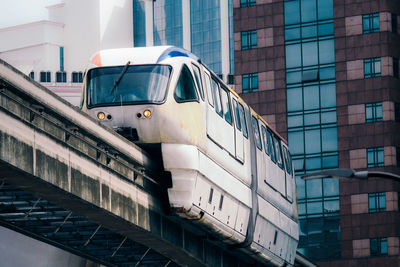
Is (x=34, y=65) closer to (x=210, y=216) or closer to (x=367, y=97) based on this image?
(x=367, y=97)

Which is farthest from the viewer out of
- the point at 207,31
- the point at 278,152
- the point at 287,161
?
the point at 207,31

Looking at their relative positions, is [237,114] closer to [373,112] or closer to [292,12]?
[373,112]

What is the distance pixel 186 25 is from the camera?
587 ft

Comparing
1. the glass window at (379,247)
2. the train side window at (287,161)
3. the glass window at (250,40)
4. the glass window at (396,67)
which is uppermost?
the glass window at (250,40)

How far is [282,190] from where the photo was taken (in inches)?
1688

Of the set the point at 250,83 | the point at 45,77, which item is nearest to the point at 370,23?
the point at 250,83

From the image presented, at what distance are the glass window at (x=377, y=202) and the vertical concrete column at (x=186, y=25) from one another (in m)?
88.5

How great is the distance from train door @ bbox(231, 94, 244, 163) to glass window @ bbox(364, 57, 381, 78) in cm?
6045

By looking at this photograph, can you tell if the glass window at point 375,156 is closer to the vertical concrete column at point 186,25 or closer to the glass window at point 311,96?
the glass window at point 311,96

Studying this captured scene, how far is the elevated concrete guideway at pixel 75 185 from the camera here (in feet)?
80.6

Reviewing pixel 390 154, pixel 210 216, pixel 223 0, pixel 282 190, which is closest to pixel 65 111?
pixel 210 216

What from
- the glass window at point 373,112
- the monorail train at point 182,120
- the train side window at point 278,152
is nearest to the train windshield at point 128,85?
the monorail train at point 182,120

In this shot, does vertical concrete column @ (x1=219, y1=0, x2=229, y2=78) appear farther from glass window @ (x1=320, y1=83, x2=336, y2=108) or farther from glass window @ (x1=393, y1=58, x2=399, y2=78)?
glass window @ (x1=393, y1=58, x2=399, y2=78)

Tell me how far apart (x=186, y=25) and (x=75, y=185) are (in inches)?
5997
